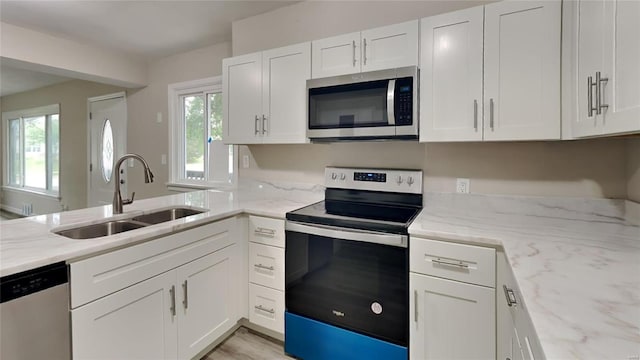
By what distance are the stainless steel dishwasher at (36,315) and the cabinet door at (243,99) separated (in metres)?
1.48

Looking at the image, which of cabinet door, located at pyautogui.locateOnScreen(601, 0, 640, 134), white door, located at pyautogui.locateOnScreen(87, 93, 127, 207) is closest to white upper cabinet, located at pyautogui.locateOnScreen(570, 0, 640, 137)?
cabinet door, located at pyautogui.locateOnScreen(601, 0, 640, 134)

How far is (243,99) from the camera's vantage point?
93.4 inches

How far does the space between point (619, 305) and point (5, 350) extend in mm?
1747

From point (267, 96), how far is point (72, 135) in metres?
4.28

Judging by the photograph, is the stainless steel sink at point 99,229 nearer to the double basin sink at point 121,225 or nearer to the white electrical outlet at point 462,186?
the double basin sink at point 121,225

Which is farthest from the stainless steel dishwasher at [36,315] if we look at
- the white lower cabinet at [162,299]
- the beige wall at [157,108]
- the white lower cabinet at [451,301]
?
the beige wall at [157,108]

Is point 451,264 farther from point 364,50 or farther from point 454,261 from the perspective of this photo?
point 364,50

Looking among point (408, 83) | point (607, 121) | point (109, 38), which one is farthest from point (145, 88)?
point (607, 121)

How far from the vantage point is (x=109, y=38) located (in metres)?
3.12

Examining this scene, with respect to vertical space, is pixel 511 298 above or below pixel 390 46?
below

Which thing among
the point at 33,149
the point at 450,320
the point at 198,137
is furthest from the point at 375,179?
the point at 33,149

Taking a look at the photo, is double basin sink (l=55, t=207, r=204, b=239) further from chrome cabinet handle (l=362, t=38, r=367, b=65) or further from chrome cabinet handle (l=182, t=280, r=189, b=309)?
chrome cabinet handle (l=362, t=38, r=367, b=65)

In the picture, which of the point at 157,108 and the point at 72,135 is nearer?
the point at 157,108

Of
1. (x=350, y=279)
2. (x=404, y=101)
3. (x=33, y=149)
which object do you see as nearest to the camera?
(x=350, y=279)
